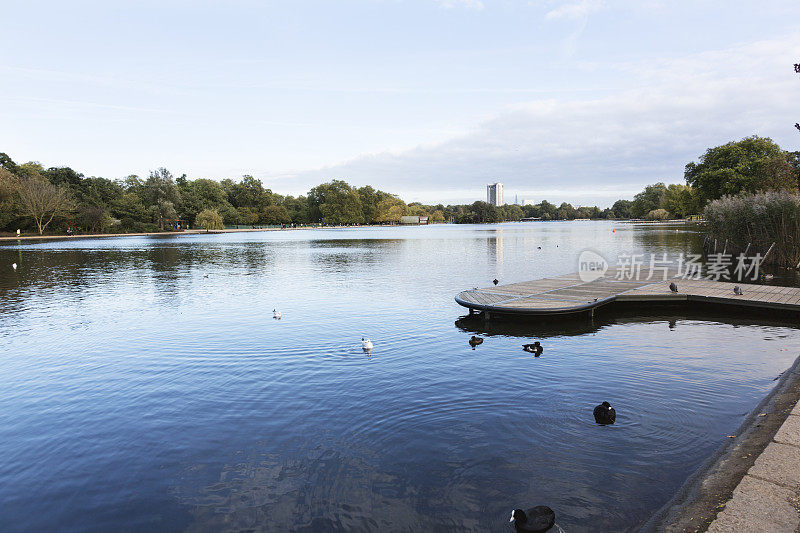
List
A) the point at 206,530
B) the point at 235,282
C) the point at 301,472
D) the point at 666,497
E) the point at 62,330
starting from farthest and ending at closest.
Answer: the point at 235,282 → the point at 62,330 → the point at 301,472 → the point at 666,497 → the point at 206,530

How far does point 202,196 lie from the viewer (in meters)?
145

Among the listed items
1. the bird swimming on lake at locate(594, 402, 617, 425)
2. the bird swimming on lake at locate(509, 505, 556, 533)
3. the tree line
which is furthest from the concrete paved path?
the tree line

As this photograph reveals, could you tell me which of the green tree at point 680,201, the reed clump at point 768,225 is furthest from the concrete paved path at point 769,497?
the green tree at point 680,201

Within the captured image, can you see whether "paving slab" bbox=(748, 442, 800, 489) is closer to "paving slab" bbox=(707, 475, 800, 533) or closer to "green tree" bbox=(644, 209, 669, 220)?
"paving slab" bbox=(707, 475, 800, 533)

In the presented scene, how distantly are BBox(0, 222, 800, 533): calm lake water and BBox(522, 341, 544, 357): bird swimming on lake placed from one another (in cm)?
66

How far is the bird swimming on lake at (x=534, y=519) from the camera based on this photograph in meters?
5.90

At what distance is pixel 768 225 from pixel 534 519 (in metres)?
33.0

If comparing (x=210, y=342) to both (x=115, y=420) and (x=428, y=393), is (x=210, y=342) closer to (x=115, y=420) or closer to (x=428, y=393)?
(x=115, y=420)

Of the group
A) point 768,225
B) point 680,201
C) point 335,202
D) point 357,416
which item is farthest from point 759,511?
point 335,202

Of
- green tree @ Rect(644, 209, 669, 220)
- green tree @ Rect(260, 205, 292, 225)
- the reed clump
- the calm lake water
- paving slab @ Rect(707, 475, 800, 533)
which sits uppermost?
green tree @ Rect(260, 205, 292, 225)

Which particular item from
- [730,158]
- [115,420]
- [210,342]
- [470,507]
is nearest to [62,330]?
[210,342]

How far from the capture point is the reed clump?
92.1ft

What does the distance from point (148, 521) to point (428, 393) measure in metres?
6.13

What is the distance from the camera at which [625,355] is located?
13.9 m
